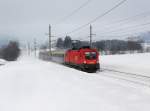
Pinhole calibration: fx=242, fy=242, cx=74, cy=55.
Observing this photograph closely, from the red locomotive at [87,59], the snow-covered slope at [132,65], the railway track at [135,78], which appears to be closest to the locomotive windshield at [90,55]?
the red locomotive at [87,59]

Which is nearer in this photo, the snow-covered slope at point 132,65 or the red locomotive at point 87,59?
the red locomotive at point 87,59

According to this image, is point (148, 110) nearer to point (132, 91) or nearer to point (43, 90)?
point (132, 91)

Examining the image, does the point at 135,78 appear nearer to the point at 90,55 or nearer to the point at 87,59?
the point at 87,59

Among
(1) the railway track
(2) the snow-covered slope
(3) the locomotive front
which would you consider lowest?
(2) the snow-covered slope

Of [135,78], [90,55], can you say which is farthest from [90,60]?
[135,78]

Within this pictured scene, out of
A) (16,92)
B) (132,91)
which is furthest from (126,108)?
(16,92)

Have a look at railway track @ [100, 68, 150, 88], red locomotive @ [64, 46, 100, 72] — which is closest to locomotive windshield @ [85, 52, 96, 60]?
red locomotive @ [64, 46, 100, 72]

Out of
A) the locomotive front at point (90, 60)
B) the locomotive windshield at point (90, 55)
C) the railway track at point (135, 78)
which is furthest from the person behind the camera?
the locomotive windshield at point (90, 55)

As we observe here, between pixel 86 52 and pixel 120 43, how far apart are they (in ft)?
290

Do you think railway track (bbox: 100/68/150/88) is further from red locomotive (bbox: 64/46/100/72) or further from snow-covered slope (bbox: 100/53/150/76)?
red locomotive (bbox: 64/46/100/72)

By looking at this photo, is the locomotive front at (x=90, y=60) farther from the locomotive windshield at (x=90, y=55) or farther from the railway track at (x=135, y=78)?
the railway track at (x=135, y=78)

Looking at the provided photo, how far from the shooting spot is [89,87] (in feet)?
38.4

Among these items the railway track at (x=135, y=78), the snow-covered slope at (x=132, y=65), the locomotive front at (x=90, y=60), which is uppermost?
the locomotive front at (x=90, y=60)

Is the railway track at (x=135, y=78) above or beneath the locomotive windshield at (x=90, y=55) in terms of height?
beneath
